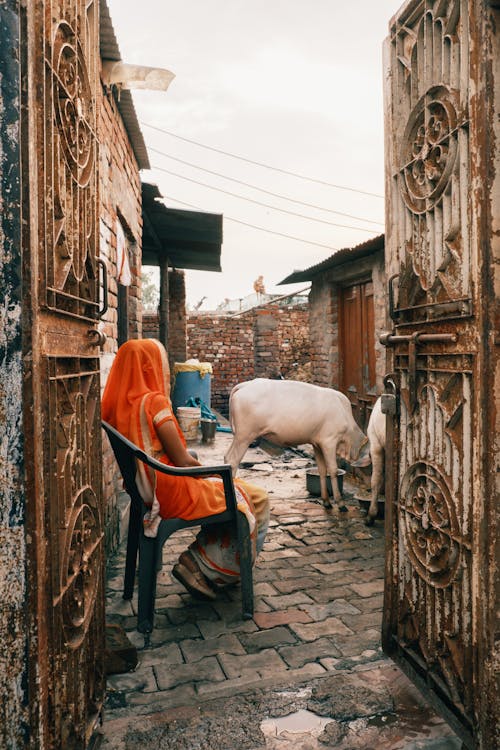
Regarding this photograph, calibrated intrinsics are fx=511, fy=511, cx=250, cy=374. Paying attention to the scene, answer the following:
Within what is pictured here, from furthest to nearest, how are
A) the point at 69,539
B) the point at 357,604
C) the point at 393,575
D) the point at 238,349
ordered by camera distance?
1. the point at 238,349
2. the point at 357,604
3. the point at 393,575
4. the point at 69,539

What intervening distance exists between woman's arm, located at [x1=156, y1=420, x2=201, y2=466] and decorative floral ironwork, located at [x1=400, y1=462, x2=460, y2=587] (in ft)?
4.10

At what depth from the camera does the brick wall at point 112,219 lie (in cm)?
389

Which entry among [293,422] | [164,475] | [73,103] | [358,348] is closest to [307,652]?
[164,475]

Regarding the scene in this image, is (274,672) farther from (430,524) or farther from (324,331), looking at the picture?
(324,331)

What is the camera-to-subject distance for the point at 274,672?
2.52 meters

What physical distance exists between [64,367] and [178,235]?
23.8 ft

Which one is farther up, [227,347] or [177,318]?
[177,318]

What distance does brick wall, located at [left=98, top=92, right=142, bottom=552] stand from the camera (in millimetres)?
3895

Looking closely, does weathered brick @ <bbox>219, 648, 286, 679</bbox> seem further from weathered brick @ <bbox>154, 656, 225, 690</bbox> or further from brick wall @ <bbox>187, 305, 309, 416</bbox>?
brick wall @ <bbox>187, 305, 309, 416</bbox>

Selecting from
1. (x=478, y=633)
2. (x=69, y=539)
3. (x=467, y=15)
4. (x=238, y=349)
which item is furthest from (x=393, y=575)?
(x=238, y=349)

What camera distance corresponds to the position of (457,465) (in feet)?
6.63

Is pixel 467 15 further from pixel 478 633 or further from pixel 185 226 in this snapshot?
pixel 185 226

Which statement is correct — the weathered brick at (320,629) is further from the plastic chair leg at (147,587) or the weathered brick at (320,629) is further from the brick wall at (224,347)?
the brick wall at (224,347)

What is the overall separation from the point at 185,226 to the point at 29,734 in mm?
7347
